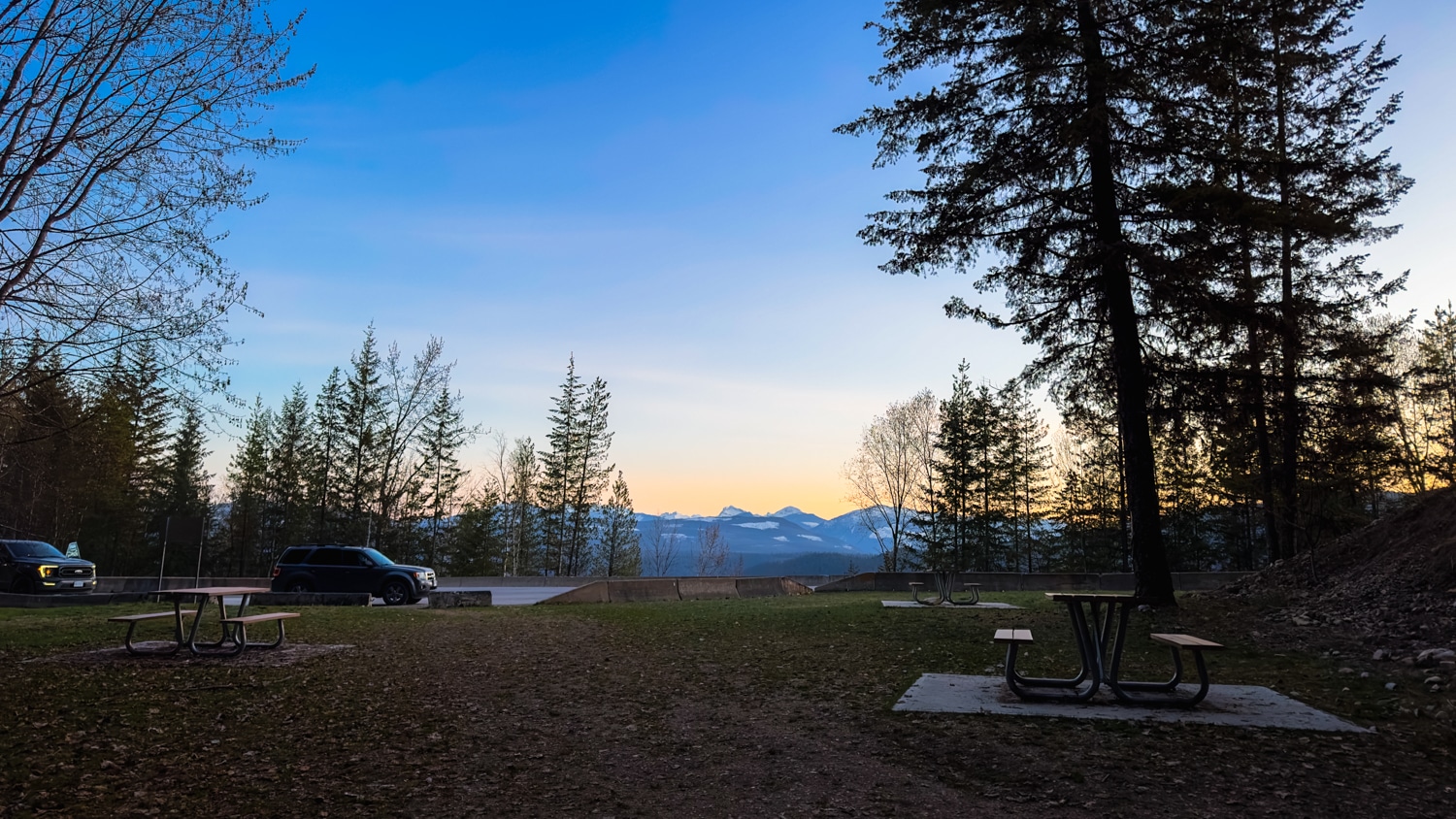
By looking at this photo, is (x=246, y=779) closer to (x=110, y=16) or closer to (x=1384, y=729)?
(x=1384, y=729)

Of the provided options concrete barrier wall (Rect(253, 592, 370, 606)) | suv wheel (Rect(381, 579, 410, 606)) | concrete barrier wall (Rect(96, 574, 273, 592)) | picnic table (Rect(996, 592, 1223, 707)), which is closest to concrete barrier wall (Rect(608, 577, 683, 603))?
suv wheel (Rect(381, 579, 410, 606))

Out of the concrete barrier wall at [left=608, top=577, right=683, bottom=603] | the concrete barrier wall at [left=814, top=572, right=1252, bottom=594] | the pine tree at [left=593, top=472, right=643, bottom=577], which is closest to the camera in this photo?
the concrete barrier wall at [left=608, top=577, right=683, bottom=603]

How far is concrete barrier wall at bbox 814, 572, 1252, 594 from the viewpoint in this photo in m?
26.7

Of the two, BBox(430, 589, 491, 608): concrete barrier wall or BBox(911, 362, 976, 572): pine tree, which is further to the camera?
BBox(911, 362, 976, 572): pine tree

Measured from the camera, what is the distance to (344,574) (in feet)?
70.7

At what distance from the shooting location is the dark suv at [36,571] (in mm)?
20125

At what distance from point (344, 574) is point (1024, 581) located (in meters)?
23.0

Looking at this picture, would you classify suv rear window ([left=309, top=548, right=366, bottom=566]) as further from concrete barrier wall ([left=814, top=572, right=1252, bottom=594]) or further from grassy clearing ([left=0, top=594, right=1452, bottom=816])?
concrete barrier wall ([left=814, top=572, right=1252, bottom=594])

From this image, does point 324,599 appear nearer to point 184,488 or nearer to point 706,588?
point 706,588

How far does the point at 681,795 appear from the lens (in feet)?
15.9

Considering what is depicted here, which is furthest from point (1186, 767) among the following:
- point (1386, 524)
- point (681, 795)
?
point (1386, 524)

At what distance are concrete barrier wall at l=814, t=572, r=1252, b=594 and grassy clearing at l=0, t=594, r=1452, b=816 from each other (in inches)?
691

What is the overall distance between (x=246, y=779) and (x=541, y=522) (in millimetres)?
59190

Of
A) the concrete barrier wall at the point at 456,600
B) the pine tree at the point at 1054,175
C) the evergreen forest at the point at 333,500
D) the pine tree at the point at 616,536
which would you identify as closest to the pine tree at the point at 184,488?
the evergreen forest at the point at 333,500
